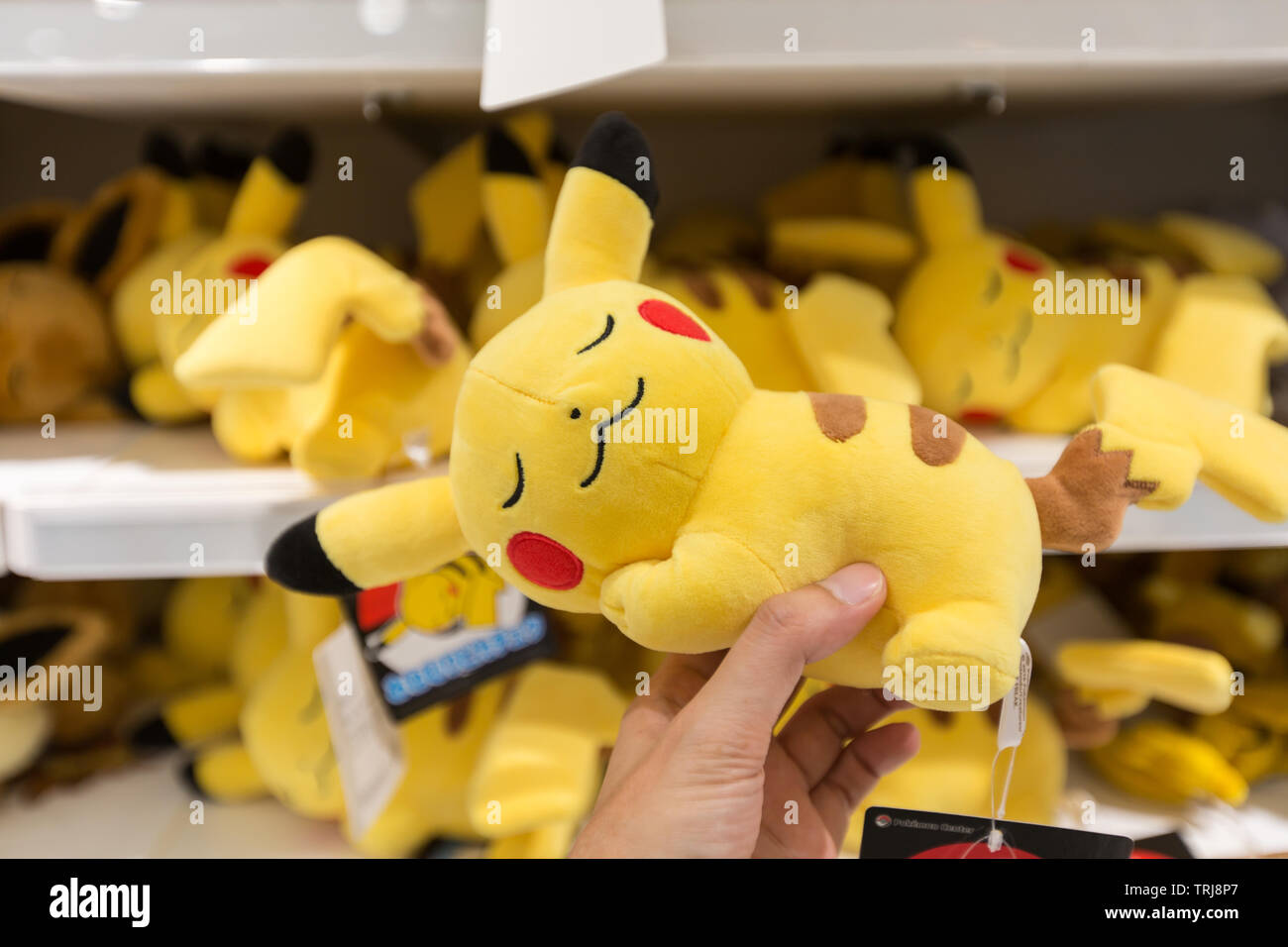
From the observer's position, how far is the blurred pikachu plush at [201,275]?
2.16ft

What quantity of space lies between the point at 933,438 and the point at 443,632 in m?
0.43

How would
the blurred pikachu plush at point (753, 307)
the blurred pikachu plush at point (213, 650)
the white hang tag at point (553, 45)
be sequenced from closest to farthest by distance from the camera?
1. the white hang tag at point (553, 45)
2. the blurred pikachu plush at point (753, 307)
3. the blurred pikachu plush at point (213, 650)

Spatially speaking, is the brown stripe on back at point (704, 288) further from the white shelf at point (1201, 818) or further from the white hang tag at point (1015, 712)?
the white shelf at point (1201, 818)

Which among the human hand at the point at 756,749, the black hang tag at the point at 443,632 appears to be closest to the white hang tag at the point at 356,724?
the black hang tag at the point at 443,632

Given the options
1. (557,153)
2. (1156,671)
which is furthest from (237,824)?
(1156,671)

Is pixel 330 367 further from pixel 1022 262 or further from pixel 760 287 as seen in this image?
pixel 1022 262

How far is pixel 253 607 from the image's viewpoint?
2.74 feet

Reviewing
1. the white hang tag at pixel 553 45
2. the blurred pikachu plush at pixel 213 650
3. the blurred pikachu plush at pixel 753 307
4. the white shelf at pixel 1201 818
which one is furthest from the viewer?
the blurred pikachu plush at pixel 213 650

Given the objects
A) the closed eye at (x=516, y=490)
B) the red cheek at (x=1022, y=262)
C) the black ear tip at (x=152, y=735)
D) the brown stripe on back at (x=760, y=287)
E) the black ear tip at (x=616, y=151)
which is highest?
the black ear tip at (x=616, y=151)

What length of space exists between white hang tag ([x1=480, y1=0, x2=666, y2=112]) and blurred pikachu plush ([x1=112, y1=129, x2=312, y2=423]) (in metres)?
0.27

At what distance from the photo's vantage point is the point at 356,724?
64 cm

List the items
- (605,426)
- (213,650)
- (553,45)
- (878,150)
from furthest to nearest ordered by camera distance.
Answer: (213,650) < (878,150) < (553,45) < (605,426)

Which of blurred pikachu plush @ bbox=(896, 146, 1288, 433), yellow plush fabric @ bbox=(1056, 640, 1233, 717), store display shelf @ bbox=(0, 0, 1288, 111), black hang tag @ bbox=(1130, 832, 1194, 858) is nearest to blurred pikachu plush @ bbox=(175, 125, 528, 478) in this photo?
store display shelf @ bbox=(0, 0, 1288, 111)
